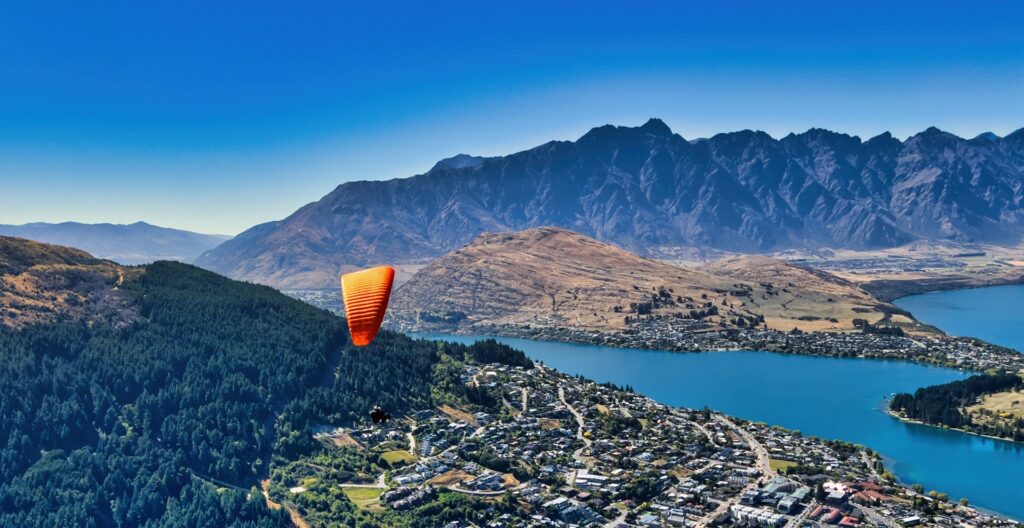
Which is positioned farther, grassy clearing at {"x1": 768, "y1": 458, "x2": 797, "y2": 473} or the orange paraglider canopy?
grassy clearing at {"x1": 768, "y1": 458, "x2": 797, "y2": 473}

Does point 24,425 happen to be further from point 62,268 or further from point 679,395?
point 679,395

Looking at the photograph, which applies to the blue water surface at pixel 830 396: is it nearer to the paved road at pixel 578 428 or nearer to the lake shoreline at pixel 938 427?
the lake shoreline at pixel 938 427

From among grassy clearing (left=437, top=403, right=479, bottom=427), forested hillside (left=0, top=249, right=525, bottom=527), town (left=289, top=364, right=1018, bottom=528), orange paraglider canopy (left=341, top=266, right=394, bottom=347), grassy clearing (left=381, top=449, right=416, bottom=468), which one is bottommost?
town (left=289, top=364, right=1018, bottom=528)

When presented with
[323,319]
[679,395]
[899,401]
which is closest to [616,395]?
[679,395]

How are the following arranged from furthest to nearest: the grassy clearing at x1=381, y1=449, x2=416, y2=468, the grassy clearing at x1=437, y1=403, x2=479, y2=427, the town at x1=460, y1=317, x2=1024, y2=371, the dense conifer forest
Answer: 1. the town at x1=460, y1=317, x2=1024, y2=371
2. the dense conifer forest
3. the grassy clearing at x1=437, y1=403, x2=479, y2=427
4. the grassy clearing at x1=381, y1=449, x2=416, y2=468

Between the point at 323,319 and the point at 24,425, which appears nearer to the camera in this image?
the point at 24,425

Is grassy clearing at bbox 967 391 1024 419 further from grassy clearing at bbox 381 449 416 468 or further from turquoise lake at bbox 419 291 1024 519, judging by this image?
grassy clearing at bbox 381 449 416 468

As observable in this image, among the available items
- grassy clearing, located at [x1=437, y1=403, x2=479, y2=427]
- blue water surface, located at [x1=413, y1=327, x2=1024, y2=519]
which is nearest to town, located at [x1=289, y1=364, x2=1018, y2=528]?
grassy clearing, located at [x1=437, y1=403, x2=479, y2=427]

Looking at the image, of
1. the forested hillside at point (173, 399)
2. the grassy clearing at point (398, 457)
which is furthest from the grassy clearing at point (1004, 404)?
the grassy clearing at point (398, 457)

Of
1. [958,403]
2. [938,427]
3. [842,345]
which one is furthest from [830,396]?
[842,345]
